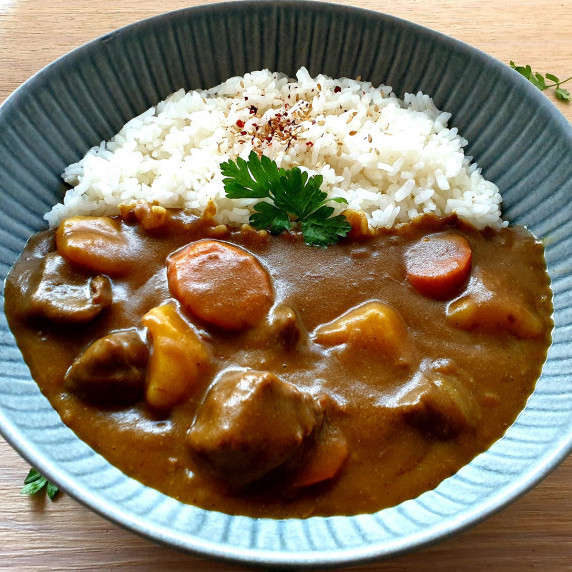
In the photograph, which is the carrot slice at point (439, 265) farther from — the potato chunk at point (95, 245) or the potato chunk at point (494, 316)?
the potato chunk at point (95, 245)

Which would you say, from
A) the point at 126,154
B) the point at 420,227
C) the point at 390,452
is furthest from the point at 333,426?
the point at 126,154

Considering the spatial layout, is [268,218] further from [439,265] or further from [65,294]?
[65,294]

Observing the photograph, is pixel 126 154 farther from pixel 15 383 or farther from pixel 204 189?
pixel 15 383

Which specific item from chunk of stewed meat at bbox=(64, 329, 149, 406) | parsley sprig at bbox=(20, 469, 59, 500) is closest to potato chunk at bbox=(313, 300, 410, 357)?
chunk of stewed meat at bbox=(64, 329, 149, 406)

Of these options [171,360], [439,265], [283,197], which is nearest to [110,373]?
[171,360]

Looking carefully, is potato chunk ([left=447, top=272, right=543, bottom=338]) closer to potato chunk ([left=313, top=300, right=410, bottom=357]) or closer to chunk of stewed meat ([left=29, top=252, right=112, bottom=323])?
potato chunk ([left=313, top=300, right=410, bottom=357])
